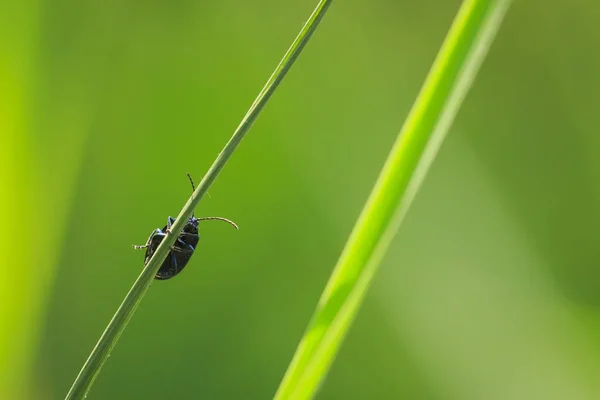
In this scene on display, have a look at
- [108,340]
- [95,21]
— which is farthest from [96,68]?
[108,340]

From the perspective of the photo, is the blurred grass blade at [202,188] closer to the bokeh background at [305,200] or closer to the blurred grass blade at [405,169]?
the blurred grass blade at [405,169]

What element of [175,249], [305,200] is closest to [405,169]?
[175,249]

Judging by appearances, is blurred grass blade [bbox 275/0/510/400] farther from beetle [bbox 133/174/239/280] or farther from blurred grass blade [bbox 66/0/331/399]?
beetle [bbox 133/174/239/280]

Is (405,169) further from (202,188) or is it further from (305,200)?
(305,200)

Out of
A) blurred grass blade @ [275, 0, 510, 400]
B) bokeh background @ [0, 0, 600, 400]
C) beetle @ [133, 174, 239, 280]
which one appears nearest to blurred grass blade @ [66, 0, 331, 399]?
blurred grass blade @ [275, 0, 510, 400]

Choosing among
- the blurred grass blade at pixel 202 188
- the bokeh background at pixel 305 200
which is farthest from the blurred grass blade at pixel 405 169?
the bokeh background at pixel 305 200

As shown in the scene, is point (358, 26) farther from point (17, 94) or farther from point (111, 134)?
point (17, 94)
